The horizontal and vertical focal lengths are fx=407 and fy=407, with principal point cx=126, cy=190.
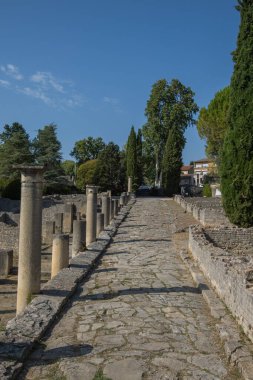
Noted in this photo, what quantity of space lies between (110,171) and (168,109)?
1094cm

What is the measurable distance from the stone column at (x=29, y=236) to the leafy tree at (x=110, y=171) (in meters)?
42.3

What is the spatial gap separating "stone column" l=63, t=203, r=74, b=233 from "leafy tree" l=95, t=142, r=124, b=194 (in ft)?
83.7

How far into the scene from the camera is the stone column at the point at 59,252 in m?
7.83

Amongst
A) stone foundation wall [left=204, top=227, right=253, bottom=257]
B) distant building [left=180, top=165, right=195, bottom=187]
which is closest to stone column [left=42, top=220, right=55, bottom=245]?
stone foundation wall [left=204, top=227, right=253, bottom=257]

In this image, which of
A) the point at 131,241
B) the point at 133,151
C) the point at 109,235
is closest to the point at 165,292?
the point at 131,241

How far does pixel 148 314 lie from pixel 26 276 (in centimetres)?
192

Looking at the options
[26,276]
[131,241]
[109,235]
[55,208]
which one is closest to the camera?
[26,276]

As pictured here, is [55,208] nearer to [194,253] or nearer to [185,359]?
[194,253]

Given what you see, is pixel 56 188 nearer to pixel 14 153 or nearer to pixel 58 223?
pixel 14 153

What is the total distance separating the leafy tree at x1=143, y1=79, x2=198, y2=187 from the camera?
1818 inches

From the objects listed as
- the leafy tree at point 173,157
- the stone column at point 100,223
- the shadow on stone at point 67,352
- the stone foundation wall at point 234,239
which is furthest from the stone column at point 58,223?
the leafy tree at point 173,157

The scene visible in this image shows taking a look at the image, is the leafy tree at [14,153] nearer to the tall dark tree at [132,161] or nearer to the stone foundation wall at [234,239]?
the tall dark tree at [132,161]

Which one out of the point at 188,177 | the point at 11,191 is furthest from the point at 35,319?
the point at 188,177

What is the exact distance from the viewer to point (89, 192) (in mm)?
12562
